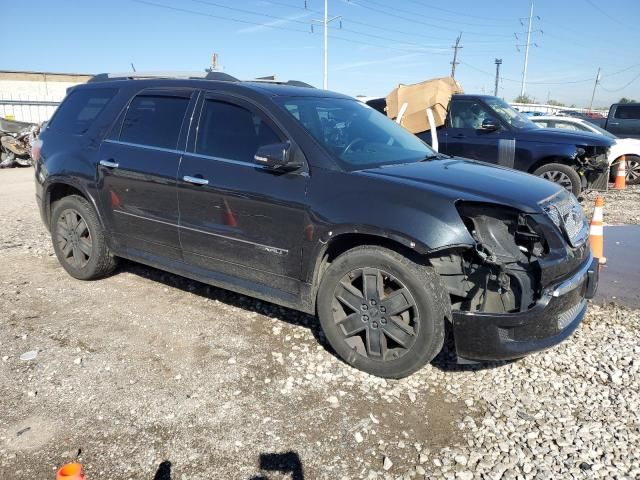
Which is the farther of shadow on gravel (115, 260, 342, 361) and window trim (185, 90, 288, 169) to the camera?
shadow on gravel (115, 260, 342, 361)

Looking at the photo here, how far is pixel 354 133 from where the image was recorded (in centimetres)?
401

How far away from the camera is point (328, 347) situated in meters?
3.79

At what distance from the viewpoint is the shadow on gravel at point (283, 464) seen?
8.27ft

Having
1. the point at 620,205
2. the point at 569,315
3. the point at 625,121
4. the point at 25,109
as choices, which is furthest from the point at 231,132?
the point at 25,109

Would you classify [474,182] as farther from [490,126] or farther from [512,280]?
[490,126]

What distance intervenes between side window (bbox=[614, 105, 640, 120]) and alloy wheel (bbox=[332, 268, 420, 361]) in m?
14.2

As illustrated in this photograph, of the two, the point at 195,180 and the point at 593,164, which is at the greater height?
the point at 195,180

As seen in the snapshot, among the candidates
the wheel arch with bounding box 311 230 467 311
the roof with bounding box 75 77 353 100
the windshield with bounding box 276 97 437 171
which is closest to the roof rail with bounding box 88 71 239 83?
the roof with bounding box 75 77 353 100

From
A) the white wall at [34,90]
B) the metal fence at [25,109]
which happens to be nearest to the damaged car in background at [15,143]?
the metal fence at [25,109]

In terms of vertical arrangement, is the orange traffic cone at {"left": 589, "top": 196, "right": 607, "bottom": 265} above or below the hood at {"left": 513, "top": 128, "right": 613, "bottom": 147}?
below

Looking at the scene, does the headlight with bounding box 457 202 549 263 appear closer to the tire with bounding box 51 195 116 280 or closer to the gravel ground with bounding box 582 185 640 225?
the tire with bounding box 51 195 116 280

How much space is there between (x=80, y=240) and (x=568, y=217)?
13.9 ft

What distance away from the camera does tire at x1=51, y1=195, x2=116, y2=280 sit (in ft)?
15.7

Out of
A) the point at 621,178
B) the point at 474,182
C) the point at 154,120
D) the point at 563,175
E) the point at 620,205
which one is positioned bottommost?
the point at 620,205
